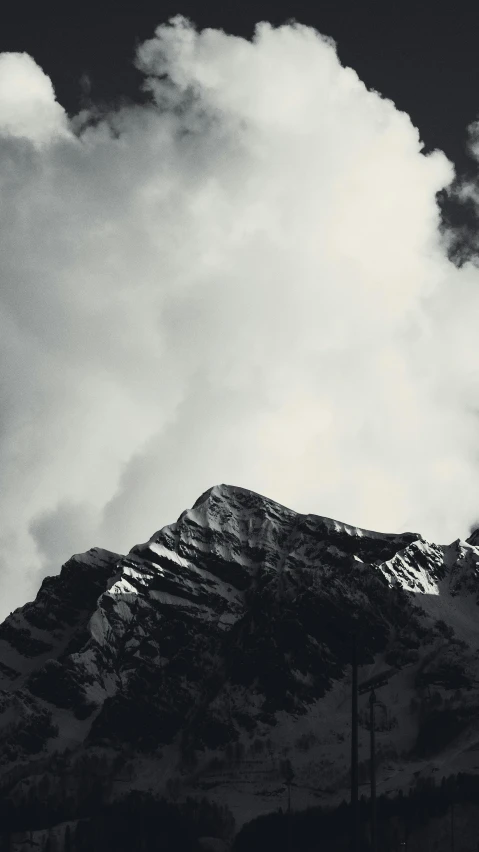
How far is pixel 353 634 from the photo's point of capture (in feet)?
303

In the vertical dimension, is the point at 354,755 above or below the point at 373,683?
below

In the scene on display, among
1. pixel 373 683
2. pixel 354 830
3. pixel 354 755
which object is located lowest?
pixel 354 830

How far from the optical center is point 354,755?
87438 mm

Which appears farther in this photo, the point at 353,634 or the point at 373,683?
the point at 373,683

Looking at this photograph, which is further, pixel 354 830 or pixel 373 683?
pixel 373 683

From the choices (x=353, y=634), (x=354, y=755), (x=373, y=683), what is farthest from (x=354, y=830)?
(x=373, y=683)

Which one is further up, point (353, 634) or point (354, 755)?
point (353, 634)

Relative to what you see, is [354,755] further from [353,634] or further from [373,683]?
[373,683]

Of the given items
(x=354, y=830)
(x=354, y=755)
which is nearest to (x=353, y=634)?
(x=354, y=755)

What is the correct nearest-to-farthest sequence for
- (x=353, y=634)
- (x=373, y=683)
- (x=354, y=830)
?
1. (x=354, y=830)
2. (x=353, y=634)
3. (x=373, y=683)

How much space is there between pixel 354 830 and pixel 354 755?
224 inches

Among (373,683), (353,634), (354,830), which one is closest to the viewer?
(354,830)

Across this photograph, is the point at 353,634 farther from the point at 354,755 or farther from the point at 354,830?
the point at 354,830

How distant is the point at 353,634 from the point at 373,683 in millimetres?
19367
